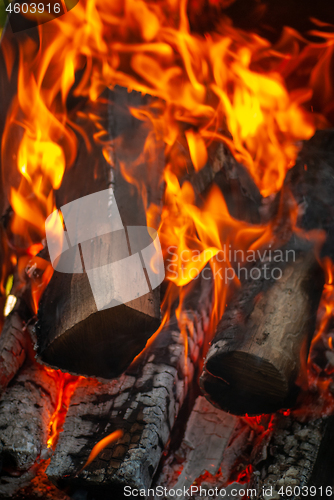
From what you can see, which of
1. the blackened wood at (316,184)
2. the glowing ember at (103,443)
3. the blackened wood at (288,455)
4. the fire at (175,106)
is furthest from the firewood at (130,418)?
the blackened wood at (316,184)

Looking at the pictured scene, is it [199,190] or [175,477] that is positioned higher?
[199,190]

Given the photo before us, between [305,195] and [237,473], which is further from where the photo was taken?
[305,195]

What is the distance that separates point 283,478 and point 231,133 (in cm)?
198

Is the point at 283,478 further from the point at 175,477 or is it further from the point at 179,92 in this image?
the point at 179,92

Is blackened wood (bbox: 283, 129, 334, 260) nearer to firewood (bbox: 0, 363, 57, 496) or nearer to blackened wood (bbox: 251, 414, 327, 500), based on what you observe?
blackened wood (bbox: 251, 414, 327, 500)

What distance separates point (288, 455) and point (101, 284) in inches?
42.0

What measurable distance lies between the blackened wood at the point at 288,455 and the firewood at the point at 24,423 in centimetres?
96

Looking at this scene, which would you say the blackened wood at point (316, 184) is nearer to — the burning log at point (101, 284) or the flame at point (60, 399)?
the burning log at point (101, 284)

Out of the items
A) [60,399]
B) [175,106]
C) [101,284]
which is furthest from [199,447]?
[175,106]

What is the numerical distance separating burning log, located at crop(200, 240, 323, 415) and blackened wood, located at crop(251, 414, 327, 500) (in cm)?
10

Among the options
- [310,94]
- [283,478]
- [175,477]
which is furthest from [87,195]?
[310,94]

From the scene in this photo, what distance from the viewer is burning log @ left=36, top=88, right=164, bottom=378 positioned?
1.62m

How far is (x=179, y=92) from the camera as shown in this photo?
8.65ft

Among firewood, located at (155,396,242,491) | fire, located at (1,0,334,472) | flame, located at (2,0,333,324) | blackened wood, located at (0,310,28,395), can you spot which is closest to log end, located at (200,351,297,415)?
firewood, located at (155,396,242,491)
